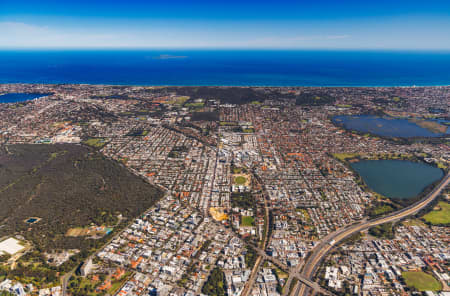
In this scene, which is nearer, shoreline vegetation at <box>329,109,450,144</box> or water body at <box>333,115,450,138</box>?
shoreline vegetation at <box>329,109,450,144</box>

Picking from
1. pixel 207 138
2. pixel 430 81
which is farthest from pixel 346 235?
pixel 430 81

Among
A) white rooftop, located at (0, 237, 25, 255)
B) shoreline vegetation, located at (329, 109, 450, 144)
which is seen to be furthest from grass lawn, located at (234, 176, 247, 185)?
shoreline vegetation, located at (329, 109, 450, 144)

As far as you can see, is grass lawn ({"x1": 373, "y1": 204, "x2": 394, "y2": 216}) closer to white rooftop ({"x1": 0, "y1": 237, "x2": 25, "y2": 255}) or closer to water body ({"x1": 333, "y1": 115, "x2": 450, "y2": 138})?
water body ({"x1": 333, "y1": 115, "x2": 450, "y2": 138})

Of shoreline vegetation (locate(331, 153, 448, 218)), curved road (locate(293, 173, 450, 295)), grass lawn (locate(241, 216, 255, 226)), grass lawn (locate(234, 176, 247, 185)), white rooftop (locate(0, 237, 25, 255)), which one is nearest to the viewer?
curved road (locate(293, 173, 450, 295))

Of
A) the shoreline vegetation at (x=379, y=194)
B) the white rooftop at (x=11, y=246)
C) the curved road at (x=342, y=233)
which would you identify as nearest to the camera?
the curved road at (x=342, y=233)

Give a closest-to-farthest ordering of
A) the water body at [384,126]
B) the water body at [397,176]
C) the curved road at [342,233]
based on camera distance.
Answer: the curved road at [342,233]
the water body at [397,176]
the water body at [384,126]

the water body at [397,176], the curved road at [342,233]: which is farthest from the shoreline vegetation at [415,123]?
the curved road at [342,233]

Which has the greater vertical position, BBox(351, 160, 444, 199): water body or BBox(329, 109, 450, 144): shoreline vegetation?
BBox(329, 109, 450, 144): shoreline vegetation

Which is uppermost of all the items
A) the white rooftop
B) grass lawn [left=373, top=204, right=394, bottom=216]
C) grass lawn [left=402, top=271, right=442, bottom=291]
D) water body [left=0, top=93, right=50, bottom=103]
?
water body [left=0, top=93, right=50, bottom=103]

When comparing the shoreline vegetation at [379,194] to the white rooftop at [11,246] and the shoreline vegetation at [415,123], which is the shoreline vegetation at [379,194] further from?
the white rooftop at [11,246]
